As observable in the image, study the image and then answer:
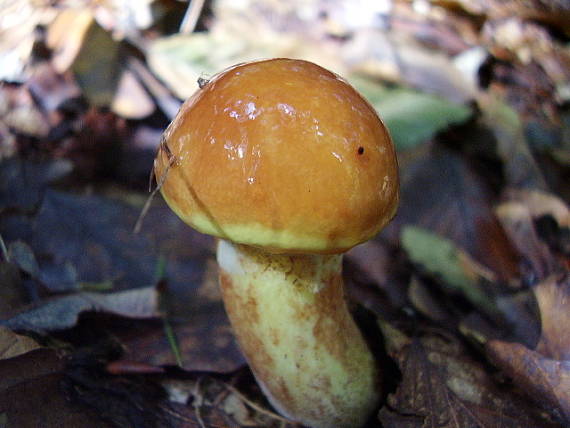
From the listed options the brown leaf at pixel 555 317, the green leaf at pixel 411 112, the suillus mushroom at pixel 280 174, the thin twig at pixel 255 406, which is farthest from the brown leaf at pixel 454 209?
the suillus mushroom at pixel 280 174

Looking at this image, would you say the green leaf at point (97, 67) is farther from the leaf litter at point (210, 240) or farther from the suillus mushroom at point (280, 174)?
the suillus mushroom at point (280, 174)

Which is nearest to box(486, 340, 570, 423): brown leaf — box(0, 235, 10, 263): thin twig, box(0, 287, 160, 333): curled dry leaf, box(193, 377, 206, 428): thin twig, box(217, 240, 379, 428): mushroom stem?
box(217, 240, 379, 428): mushroom stem

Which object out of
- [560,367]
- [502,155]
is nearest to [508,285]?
[560,367]

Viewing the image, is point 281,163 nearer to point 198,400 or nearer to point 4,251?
point 198,400

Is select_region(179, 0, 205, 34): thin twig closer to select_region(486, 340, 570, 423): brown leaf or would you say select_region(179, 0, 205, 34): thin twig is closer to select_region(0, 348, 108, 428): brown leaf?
select_region(0, 348, 108, 428): brown leaf

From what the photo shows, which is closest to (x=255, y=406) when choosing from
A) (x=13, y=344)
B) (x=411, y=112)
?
(x=13, y=344)

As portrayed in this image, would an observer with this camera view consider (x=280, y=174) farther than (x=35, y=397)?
No

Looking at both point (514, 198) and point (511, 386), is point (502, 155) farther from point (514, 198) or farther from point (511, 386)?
point (511, 386)
